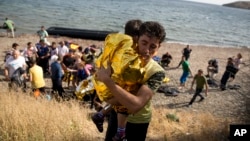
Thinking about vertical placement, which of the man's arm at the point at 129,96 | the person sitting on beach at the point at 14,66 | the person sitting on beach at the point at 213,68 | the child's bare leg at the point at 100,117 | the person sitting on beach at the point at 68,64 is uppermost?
the man's arm at the point at 129,96

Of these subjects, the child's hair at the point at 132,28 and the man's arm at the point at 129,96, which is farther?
the child's hair at the point at 132,28

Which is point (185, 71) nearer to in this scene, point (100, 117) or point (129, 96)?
point (100, 117)

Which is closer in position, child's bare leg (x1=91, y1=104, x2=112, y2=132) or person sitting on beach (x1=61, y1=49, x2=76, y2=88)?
child's bare leg (x1=91, y1=104, x2=112, y2=132)

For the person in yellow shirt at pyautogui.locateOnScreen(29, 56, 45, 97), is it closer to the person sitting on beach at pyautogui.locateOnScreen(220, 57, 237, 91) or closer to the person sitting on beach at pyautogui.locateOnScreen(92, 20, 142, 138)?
the person sitting on beach at pyautogui.locateOnScreen(92, 20, 142, 138)

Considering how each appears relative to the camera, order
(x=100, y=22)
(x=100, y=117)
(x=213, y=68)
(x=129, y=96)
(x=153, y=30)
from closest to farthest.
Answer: (x=129, y=96) → (x=153, y=30) → (x=100, y=117) → (x=213, y=68) → (x=100, y=22)

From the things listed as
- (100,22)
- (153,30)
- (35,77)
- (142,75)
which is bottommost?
(100,22)

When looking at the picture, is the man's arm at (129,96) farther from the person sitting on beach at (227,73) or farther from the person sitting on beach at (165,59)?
the person sitting on beach at (165,59)

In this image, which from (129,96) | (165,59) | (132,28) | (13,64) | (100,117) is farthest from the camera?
(165,59)

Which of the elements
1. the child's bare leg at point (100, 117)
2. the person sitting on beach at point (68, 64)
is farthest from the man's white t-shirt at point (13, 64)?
the child's bare leg at point (100, 117)

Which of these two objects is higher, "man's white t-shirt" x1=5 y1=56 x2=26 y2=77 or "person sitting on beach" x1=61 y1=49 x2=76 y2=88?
"man's white t-shirt" x1=5 y1=56 x2=26 y2=77

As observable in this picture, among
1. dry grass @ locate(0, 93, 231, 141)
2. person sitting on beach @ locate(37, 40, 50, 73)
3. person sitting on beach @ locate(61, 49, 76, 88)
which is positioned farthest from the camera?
person sitting on beach @ locate(37, 40, 50, 73)

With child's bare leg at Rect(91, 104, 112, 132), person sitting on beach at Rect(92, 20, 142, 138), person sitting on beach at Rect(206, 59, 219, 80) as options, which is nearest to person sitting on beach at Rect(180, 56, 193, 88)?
person sitting on beach at Rect(206, 59, 219, 80)

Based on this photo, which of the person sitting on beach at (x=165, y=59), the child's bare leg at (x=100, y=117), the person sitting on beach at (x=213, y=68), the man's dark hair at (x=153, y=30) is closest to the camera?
the man's dark hair at (x=153, y=30)

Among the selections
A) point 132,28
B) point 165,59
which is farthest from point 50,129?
point 165,59
